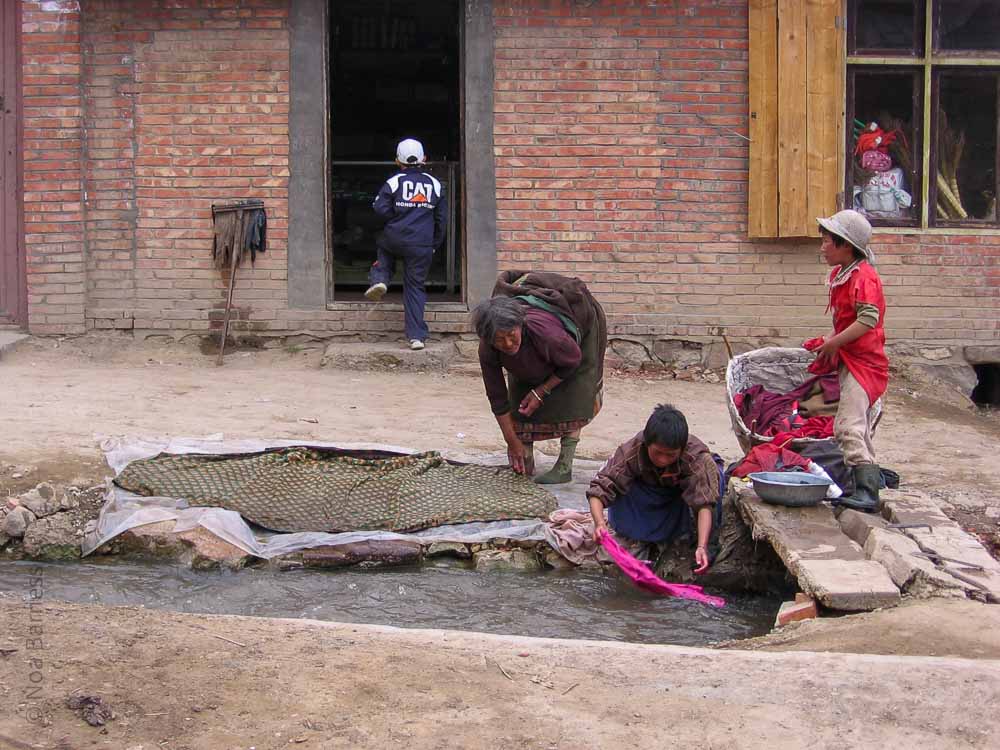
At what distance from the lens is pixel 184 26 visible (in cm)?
938

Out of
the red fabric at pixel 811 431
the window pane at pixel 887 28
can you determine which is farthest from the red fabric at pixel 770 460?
the window pane at pixel 887 28

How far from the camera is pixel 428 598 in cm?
514

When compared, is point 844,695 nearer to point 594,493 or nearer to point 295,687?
point 295,687

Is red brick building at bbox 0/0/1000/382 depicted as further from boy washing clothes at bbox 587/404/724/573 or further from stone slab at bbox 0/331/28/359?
boy washing clothes at bbox 587/404/724/573

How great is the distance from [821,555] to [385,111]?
415 inches

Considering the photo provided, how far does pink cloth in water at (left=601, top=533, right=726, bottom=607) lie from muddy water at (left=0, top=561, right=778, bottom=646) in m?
0.04

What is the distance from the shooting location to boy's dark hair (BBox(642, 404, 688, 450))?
16.5 feet

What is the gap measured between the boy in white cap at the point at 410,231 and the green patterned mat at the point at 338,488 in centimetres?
309

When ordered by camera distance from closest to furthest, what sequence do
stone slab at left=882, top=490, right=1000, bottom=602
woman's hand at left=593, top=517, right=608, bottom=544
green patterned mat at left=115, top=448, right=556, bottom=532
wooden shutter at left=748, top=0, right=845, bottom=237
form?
stone slab at left=882, top=490, right=1000, bottom=602, woman's hand at left=593, top=517, right=608, bottom=544, green patterned mat at left=115, top=448, right=556, bottom=532, wooden shutter at left=748, top=0, right=845, bottom=237

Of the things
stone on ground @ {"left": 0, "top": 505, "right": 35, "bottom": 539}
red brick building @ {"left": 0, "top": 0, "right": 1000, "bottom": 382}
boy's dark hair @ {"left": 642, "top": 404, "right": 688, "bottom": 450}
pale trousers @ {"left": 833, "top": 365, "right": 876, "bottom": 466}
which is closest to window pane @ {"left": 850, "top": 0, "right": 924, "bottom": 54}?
red brick building @ {"left": 0, "top": 0, "right": 1000, "bottom": 382}

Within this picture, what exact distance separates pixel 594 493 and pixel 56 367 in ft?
17.7

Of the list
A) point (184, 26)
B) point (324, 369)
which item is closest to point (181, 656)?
point (324, 369)

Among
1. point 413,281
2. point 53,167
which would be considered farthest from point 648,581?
point 53,167

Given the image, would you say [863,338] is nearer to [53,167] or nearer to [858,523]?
[858,523]
